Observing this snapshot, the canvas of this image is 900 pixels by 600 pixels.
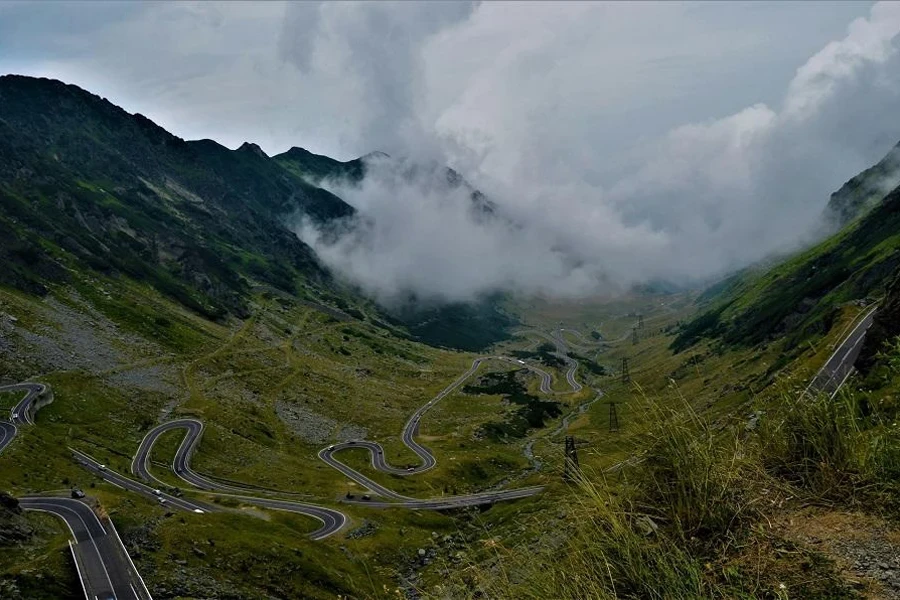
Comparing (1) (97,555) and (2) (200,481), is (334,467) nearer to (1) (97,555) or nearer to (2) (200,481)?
(2) (200,481)

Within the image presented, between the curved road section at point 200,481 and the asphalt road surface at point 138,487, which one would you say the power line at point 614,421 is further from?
the asphalt road surface at point 138,487

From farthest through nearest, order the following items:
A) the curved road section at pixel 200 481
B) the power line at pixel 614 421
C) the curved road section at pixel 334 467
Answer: the curved road section at pixel 334 467 < the curved road section at pixel 200 481 < the power line at pixel 614 421

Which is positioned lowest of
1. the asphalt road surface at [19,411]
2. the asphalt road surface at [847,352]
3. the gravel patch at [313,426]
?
the asphalt road surface at [847,352]

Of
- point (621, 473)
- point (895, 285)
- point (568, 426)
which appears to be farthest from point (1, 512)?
point (568, 426)

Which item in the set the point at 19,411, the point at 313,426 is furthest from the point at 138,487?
the point at 313,426

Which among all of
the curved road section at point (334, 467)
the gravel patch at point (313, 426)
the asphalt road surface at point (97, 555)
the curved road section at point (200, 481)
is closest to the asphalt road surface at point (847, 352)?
the curved road section at point (334, 467)

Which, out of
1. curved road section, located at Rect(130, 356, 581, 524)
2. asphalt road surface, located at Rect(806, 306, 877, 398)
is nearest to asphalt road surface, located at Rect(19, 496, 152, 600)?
curved road section, located at Rect(130, 356, 581, 524)

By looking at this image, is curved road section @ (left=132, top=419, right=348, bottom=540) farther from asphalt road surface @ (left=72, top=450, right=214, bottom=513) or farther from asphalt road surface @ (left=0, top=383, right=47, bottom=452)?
asphalt road surface @ (left=0, top=383, right=47, bottom=452)

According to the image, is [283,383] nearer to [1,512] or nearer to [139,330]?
[139,330]
